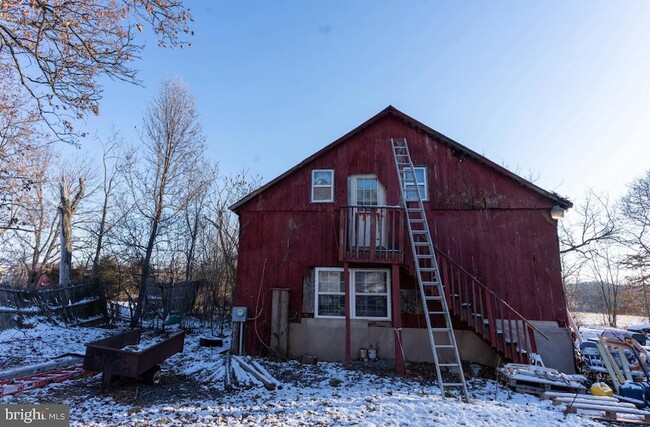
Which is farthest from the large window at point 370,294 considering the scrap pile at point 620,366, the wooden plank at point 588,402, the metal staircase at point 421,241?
the scrap pile at point 620,366

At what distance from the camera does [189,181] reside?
18578 millimetres

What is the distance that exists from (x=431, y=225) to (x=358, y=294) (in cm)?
307

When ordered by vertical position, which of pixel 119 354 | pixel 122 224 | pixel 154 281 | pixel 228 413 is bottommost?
pixel 228 413

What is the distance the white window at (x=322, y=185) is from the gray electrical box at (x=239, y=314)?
4.01 meters

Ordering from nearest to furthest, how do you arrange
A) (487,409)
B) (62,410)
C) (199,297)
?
(62,410) < (487,409) < (199,297)

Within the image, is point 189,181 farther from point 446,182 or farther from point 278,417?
point 278,417

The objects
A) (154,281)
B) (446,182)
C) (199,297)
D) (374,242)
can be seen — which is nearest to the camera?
(374,242)

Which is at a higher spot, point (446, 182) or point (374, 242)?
point (446, 182)

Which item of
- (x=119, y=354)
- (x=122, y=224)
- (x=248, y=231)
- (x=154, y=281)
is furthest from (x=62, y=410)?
A: (x=122, y=224)

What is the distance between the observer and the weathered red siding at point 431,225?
1042 centimetres

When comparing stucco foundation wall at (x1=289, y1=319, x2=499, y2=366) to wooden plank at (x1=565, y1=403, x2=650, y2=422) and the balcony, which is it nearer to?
the balcony

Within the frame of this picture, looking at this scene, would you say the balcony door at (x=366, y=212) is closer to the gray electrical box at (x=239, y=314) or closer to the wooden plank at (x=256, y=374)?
the gray electrical box at (x=239, y=314)

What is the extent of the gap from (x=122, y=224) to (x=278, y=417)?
15.4 m

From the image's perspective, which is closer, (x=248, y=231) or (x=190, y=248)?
(x=248, y=231)
